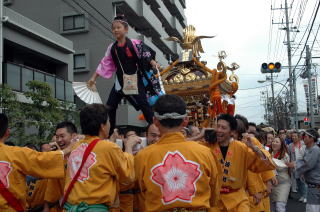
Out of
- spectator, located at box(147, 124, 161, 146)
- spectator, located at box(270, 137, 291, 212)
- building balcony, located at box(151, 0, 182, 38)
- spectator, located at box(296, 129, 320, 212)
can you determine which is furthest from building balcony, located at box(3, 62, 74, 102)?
building balcony, located at box(151, 0, 182, 38)

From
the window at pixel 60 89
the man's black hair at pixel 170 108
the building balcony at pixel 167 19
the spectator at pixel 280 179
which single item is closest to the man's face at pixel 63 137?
the man's black hair at pixel 170 108

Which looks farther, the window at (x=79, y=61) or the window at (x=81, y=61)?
the window at (x=79, y=61)

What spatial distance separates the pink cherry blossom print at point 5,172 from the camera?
3061 millimetres

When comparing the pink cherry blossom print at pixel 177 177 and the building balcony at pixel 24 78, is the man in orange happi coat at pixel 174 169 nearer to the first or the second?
the pink cherry blossom print at pixel 177 177

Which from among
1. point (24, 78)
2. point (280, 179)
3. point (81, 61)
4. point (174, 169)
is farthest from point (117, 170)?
point (81, 61)

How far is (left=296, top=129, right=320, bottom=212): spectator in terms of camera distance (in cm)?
609

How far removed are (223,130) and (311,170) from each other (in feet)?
9.28

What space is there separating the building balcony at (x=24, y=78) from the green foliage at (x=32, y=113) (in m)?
2.51

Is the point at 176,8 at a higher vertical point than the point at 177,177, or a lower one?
higher

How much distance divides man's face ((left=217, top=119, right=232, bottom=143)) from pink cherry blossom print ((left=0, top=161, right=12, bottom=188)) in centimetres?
214

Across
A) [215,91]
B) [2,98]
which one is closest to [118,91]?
[215,91]

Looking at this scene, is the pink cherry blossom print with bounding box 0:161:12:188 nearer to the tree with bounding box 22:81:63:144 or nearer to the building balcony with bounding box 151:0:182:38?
the tree with bounding box 22:81:63:144

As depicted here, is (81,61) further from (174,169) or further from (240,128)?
(174,169)

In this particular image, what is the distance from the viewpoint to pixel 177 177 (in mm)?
2807
